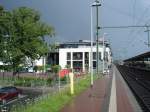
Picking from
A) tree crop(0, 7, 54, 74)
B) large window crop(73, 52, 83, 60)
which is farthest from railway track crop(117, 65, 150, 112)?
large window crop(73, 52, 83, 60)

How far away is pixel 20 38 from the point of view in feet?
189

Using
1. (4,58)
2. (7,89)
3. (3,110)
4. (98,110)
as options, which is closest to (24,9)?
(4,58)

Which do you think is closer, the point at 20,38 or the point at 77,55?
the point at 20,38

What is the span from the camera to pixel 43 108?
75.6ft

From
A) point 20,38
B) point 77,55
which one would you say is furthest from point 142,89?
point 77,55

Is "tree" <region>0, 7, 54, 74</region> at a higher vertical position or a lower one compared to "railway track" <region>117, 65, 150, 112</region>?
higher

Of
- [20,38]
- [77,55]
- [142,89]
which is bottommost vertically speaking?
[142,89]

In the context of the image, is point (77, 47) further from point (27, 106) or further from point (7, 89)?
point (27, 106)

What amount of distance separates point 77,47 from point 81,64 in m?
10.3

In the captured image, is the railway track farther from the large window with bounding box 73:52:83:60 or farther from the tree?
the large window with bounding box 73:52:83:60

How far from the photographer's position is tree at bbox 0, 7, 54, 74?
56.5m

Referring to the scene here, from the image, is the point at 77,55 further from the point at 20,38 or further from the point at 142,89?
the point at 142,89

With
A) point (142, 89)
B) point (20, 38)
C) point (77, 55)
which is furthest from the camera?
point (77, 55)

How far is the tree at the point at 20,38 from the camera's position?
56469mm
